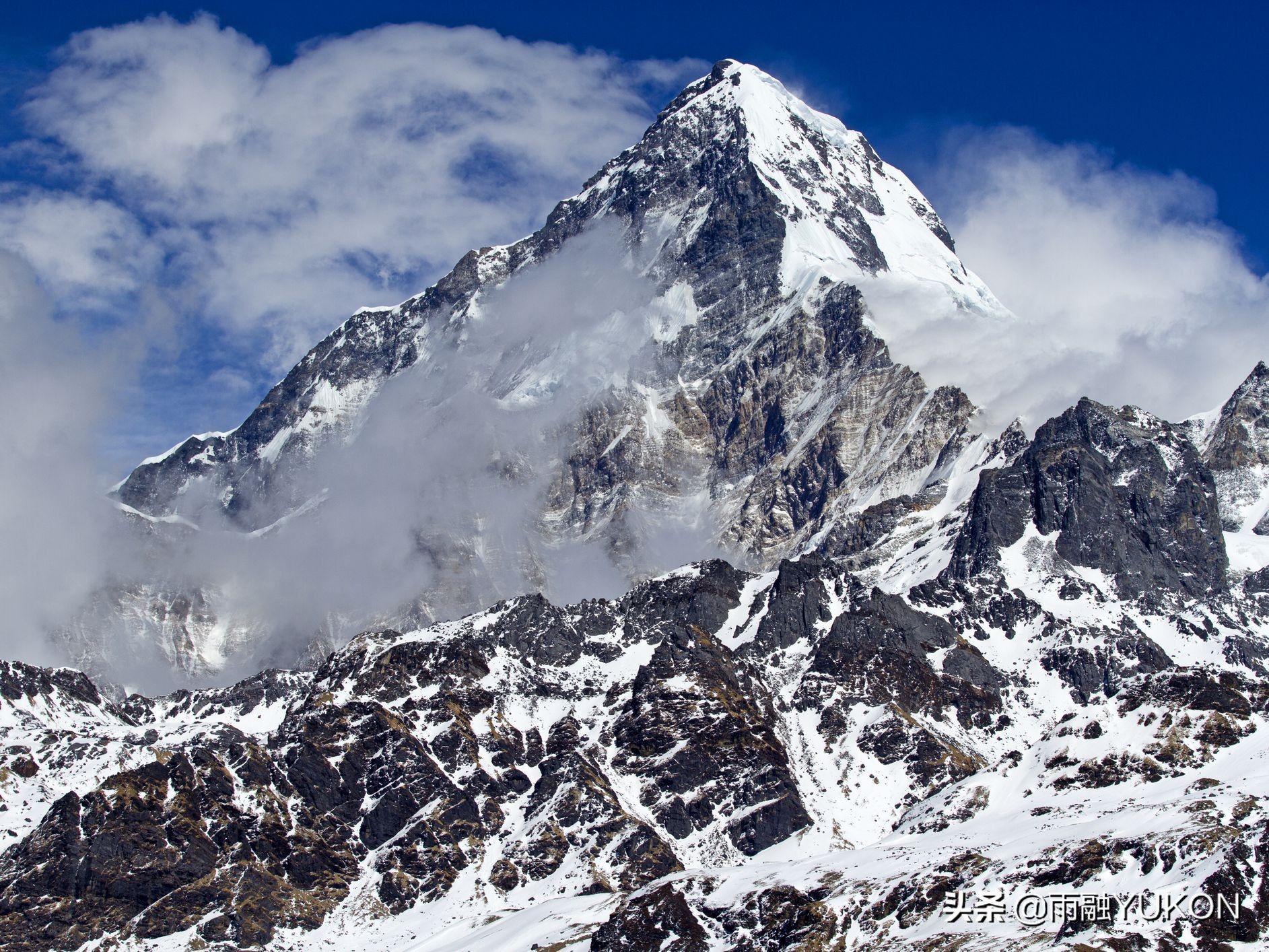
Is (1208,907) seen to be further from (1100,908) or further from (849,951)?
(849,951)

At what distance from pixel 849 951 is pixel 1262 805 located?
45.1 m

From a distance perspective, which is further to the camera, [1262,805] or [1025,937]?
[1262,805]

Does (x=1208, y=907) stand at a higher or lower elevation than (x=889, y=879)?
lower

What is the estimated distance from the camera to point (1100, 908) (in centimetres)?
17188

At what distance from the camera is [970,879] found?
18900 centimetres

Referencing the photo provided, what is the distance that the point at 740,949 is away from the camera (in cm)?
19612

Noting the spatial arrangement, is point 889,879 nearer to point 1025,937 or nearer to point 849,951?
point 849,951

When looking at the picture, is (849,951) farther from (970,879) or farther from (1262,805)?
(1262,805)

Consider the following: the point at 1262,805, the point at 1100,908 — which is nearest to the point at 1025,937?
the point at 1100,908

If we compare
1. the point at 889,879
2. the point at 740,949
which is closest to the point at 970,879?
the point at 889,879

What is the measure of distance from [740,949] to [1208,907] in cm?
5199

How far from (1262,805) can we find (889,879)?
3973cm

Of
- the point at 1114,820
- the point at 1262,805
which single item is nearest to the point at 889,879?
the point at 1114,820

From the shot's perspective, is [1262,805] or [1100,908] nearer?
[1100,908]
